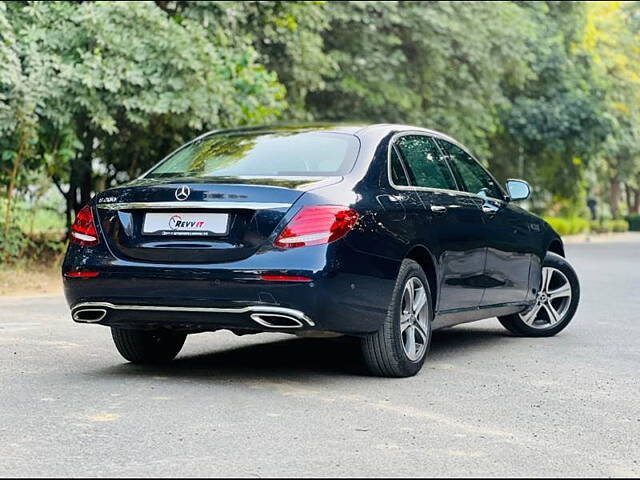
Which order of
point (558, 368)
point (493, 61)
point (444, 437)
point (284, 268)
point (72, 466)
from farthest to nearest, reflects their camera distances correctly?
point (493, 61)
point (558, 368)
point (284, 268)
point (444, 437)
point (72, 466)

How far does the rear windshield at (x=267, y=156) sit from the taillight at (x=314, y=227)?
508mm

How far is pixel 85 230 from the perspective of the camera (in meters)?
7.58

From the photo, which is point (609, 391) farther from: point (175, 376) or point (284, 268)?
point (175, 376)

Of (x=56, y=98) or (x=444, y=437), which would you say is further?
(x=56, y=98)

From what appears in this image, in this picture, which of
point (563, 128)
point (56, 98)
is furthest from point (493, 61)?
point (56, 98)

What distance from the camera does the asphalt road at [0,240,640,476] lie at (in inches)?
210

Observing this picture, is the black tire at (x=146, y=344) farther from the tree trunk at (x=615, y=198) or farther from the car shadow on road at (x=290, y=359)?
the tree trunk at (x=615, y=198)

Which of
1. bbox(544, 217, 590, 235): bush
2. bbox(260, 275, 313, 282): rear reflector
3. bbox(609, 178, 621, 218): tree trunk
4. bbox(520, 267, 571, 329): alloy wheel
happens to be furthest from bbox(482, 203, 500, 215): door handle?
bbox(609, 178, 621, 218): tree trunk

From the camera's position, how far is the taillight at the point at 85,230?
7.50 metres

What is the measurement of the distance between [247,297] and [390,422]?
1221 millimetres

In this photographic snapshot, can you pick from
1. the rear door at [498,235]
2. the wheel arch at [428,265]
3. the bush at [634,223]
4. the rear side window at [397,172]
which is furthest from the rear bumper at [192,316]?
the bush at [634,223]

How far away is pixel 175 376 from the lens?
7.73m

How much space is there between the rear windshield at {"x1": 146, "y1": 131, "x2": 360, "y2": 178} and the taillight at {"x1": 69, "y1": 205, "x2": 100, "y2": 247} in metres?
0.63

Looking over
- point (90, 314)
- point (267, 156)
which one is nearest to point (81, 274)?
point (90, 314)
